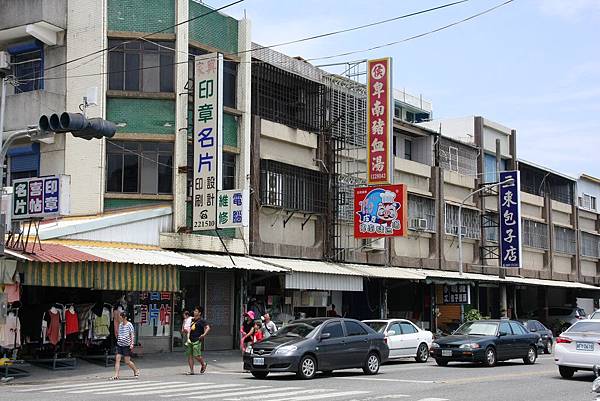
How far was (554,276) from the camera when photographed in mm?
52719

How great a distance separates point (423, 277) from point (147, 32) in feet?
51.1

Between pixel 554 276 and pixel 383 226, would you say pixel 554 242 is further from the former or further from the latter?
pixel 383 226

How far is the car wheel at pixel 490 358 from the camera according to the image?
79.5ft

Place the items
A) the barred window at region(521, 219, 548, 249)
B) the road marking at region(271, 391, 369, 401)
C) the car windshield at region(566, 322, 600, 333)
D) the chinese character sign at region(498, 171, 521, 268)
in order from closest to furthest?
the road marking at region(271, 391, 369, 401)
the car windshield at region(566, 322, 600, 333)
the chinese character sign at region(498, 171, 521, 268)
the barred window at region(521, 219, 548, 249)

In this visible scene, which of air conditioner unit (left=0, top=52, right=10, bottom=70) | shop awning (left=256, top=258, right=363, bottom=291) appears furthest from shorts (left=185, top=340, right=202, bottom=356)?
air conditioner unit (left=0, top=52, right=10, bottom=70)

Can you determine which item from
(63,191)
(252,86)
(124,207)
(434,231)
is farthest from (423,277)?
(63,191)

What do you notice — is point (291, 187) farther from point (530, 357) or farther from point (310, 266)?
point (530, 357)

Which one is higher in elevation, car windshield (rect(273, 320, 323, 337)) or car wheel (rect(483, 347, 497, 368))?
car windshield (rect(273, 320, 323, 337))

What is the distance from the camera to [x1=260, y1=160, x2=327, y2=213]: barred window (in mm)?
30453

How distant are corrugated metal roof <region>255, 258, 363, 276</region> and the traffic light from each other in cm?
1230

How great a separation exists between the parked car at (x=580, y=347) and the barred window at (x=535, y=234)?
3056 cm

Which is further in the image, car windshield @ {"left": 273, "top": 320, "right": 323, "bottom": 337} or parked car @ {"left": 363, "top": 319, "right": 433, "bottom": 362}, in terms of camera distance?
parked car @ {"left": 363, "top": 319, "right": 433, "bottom": 362}

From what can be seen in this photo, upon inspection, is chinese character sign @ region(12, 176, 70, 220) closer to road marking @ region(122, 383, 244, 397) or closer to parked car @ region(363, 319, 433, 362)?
road marking @ region(122, 383, 244, 397)

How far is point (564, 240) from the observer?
55.1 m
